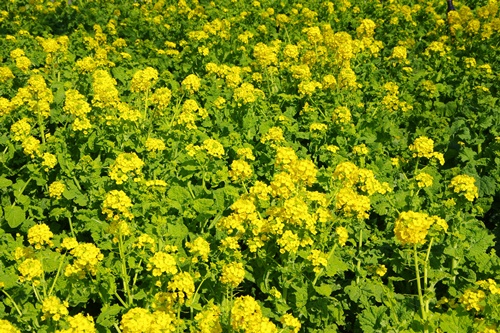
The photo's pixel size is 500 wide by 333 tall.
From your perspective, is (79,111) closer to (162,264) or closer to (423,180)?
(162,264)

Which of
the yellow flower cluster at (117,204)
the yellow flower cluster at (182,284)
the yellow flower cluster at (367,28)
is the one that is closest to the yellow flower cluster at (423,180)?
the yellow flower cluster at (182,284)

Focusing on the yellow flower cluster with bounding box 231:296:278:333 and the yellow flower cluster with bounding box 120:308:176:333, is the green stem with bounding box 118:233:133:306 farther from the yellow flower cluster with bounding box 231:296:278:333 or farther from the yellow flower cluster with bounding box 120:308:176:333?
the yellow flower cluster with bounding box 231:296:278:333

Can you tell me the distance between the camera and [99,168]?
192 inches

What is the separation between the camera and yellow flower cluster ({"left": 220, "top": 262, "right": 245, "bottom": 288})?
3662 mm

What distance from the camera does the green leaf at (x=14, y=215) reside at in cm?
463

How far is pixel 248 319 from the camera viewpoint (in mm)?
3344

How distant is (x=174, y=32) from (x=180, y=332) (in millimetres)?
6452

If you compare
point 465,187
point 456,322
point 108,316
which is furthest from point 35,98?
point 456,322

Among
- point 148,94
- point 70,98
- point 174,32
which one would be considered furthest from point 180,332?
point 174,32

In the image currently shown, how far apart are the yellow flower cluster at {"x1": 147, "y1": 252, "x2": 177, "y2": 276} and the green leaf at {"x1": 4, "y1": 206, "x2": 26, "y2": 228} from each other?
1.56 m

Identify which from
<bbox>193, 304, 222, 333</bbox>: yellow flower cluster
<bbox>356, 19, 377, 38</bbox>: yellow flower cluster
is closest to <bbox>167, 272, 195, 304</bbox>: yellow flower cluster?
<bbox>193, 304, 222, 333</bbox>: yellow flower cluster

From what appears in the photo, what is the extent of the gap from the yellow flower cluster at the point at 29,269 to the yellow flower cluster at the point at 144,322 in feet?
2.58

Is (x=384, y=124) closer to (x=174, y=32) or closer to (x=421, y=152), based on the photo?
(x=421, y=152)

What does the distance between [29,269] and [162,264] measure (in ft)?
2.78
